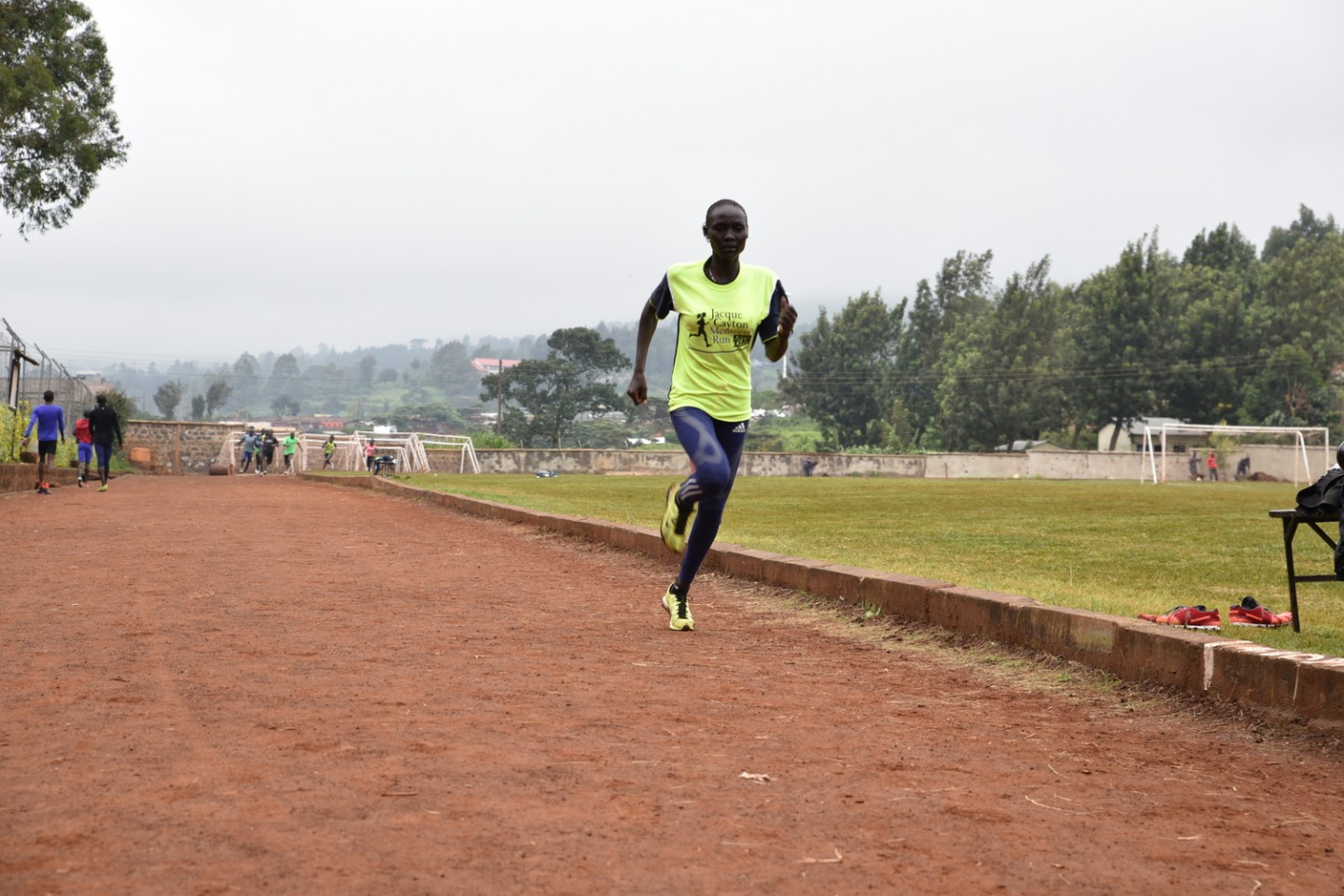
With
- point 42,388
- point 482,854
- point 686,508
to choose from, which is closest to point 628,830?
point 482,854

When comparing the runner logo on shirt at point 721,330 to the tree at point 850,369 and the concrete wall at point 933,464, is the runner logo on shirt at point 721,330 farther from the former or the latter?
the tree at point 850,369

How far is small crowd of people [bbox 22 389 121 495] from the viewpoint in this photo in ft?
67.2

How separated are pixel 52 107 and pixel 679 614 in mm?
22794

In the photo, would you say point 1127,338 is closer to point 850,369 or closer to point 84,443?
point 850,369

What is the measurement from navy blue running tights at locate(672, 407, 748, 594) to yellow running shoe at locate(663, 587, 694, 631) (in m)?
0.06

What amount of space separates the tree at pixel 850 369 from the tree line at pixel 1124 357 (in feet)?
0.47

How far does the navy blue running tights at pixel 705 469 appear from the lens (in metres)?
6.18

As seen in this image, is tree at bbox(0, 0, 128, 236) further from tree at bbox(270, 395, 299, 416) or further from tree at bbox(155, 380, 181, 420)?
tree at bbox(270, 395, 299, 416)

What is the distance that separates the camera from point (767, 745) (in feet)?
12.5

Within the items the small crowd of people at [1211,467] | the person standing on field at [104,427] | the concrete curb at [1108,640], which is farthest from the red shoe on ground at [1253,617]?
the small crowd of people at [1211,467]

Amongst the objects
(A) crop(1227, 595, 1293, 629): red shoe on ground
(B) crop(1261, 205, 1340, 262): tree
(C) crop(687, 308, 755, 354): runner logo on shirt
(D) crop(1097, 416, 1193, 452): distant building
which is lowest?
(A) crop(1227, 595, 1293, 629): red shoe on ground

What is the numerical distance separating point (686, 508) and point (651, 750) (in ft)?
9.32

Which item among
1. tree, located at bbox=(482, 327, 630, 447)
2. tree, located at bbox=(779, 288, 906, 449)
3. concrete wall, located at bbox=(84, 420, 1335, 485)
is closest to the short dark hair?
concrete wall, located at bbox=(84, 420, 1335, 485)

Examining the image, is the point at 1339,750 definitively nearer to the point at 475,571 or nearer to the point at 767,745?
the point at 767,745
